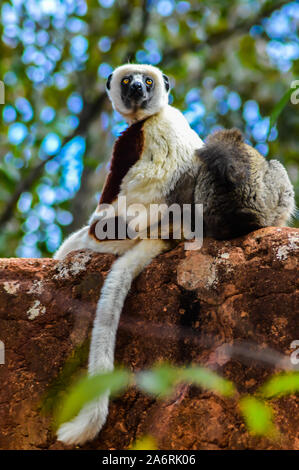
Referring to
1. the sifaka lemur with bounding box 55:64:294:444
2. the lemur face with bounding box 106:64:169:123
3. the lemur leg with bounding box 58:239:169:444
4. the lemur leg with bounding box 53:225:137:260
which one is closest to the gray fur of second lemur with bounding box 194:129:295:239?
the sifaka lemur with bounding box 55:64:294:444

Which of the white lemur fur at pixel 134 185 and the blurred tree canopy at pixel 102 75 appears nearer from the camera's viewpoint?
the white lemur fur at pixel 134 185

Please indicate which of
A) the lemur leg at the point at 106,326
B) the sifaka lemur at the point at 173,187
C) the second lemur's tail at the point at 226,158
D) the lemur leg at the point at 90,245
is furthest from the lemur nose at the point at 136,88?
the lemur leg at the point at 106,326

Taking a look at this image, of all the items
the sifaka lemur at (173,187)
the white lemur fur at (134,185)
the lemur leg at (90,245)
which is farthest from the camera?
the lemur leg at (90,245)

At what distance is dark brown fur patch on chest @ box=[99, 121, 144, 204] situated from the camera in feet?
13.3

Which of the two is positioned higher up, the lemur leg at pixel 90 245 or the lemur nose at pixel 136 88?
the lemur nose at pixel 136 88

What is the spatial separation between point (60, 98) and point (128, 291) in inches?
342

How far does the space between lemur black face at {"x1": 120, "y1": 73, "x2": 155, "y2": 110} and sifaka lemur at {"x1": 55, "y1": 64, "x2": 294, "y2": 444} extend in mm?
157

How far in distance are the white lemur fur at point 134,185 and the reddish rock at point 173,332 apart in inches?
6.1

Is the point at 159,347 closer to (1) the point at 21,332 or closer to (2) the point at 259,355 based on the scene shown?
(2) the point at 259,355

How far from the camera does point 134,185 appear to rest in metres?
3.94

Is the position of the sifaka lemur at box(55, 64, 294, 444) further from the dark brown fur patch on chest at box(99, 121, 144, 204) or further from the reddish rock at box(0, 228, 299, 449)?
the reddish rock at box(0, 228, 299, 449)

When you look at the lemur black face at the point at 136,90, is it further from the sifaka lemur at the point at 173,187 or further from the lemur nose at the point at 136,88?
the sifaka lemur at the point at 173,187

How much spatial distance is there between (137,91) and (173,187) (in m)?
1.21

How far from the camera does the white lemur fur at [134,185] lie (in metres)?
3.03
